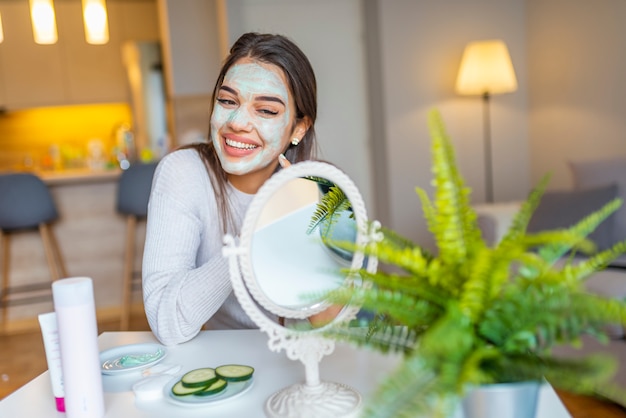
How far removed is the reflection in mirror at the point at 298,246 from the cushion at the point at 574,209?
2052 millimetres

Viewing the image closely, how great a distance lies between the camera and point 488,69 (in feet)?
12.8

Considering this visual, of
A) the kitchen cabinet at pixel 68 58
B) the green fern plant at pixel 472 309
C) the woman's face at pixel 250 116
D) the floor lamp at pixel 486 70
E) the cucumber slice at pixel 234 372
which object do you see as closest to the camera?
the green fern plant at pixel 472 309

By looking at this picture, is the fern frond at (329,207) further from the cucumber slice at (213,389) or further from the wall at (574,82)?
the wall at (574,82)

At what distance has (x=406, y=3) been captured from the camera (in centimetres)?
423

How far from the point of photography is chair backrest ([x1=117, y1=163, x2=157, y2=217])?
3482mm

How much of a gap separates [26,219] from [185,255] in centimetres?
256

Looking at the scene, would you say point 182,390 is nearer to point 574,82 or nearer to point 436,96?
point 574,82

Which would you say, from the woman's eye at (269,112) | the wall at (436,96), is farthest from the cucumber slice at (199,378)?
the wall at (436,96)

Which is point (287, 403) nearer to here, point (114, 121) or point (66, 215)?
point (66, 215)

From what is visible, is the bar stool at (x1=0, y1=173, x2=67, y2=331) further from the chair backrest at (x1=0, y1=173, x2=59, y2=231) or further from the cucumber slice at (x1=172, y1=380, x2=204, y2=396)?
the cucumber slice at (x1=172, y1=380, x2=204, y2=396)

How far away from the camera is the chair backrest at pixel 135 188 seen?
3482 millimetres

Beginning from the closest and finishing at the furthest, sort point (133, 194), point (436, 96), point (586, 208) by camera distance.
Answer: point (586, 208) < point (133, 194) < point (436, 96)

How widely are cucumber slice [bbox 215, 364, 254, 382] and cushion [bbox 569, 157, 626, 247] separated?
228 centimetres

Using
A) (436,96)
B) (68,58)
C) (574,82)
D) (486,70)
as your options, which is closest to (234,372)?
(486,70)
